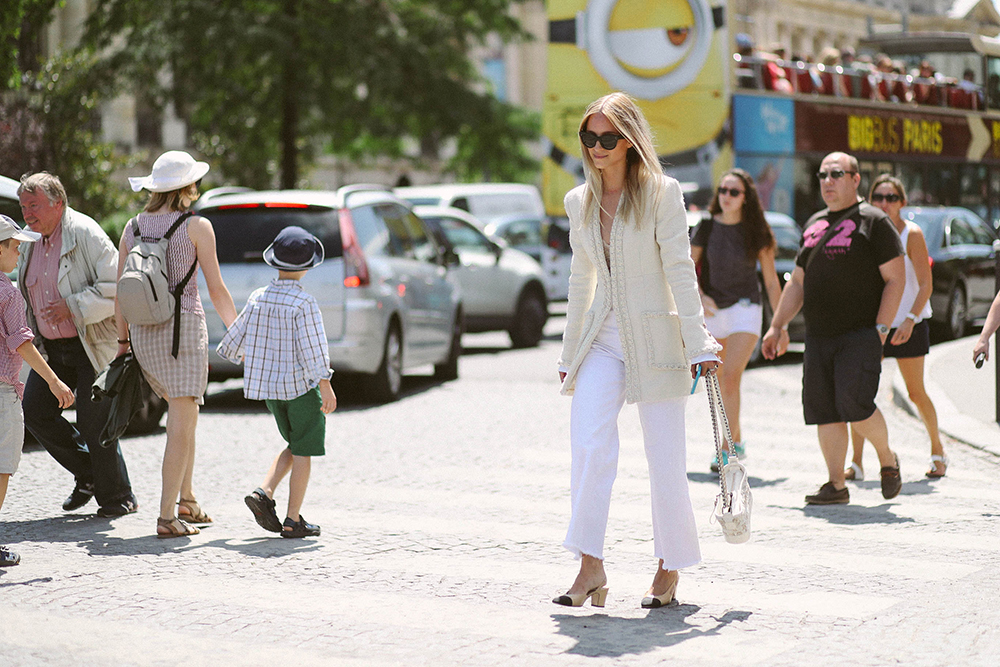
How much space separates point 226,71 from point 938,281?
12.3 m

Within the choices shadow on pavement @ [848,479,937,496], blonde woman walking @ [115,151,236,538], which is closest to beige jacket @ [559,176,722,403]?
blonde woman walking @ [115,151,236,538]

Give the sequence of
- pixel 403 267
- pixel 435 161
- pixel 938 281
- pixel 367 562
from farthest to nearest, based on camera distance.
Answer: pixel 435 161 → pixel 938 281 → pixel 403 267 → pixel 367 562

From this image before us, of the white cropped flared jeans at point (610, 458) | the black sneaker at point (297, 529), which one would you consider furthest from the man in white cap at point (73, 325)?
the white cropped flared jeans at point (610, 458)

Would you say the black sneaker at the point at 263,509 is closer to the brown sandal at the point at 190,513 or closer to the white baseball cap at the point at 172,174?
the brown sandal at the point at 190,513

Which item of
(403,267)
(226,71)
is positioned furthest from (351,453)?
(226,71)

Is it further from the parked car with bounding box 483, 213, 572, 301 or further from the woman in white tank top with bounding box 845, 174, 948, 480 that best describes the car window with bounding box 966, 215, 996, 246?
the woman in white tank top with bounding box 845, 174, 948, 480

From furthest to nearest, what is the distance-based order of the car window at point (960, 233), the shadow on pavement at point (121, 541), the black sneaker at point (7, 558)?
the car window at point (960, 233) → the shadow on pavement at point (121, 541) → the black sneaker at point (7, 558)

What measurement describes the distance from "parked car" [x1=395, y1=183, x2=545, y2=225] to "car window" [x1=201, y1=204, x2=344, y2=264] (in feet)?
39.3

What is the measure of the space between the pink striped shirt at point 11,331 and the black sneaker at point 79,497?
139 centimetres

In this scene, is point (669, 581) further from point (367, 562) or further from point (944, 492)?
point (944, 492)

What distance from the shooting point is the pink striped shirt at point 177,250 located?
7008 millimetres

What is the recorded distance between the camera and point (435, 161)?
51938mm

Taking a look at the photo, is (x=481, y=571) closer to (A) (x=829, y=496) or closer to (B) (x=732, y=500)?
(B) (x=732, y=500)

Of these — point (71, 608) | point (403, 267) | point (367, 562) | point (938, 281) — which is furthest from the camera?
point (938, 281)
